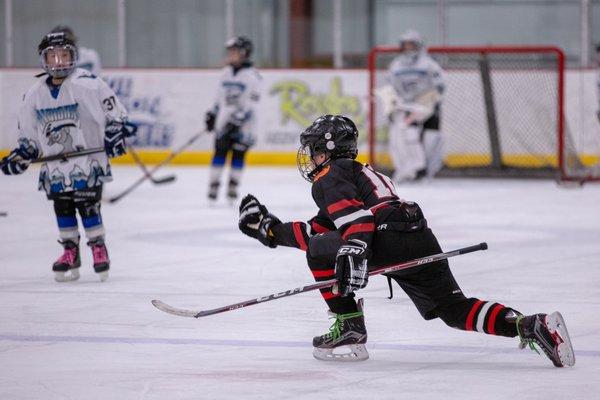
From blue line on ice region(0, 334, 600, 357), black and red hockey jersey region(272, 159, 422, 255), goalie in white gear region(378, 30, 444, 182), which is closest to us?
black and red hockey jersey region(272, 159, 422, 255)

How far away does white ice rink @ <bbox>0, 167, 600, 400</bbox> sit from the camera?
3424 millimetres

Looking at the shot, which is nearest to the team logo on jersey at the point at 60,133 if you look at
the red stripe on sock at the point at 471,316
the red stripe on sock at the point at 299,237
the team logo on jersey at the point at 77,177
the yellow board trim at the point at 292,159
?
the team logo on jersey at the point at 77,177

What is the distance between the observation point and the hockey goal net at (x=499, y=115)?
11297mm

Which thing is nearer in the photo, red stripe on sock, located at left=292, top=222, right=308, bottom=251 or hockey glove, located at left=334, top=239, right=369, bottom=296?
hockey glove, located at left=334, top=239, right=369, bottom=296

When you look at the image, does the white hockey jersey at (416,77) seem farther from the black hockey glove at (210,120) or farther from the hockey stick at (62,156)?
the hockey stick at (62,156)

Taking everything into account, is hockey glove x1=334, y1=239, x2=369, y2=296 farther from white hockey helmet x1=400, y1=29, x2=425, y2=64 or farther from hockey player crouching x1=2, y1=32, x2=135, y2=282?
white hockey helmet x1=400, y1=29, x2=425, y2=64

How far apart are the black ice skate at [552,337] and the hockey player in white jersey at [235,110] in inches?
230

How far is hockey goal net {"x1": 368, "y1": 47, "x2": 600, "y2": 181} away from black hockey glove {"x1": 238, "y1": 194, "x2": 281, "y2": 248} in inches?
289

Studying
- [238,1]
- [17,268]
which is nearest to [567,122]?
[238,1]

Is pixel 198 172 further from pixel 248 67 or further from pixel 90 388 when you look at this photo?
pixel 90 388

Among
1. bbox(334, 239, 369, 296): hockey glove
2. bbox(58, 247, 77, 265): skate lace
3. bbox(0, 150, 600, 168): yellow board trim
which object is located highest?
bbox(334, 239, 369, 296): hockey glove

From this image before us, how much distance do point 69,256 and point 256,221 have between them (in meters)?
1.76

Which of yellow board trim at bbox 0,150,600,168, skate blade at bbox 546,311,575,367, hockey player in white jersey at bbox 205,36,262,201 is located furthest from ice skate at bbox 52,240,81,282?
yellow board trim at bbox 0,150,600,168

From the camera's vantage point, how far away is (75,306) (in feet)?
15.8
